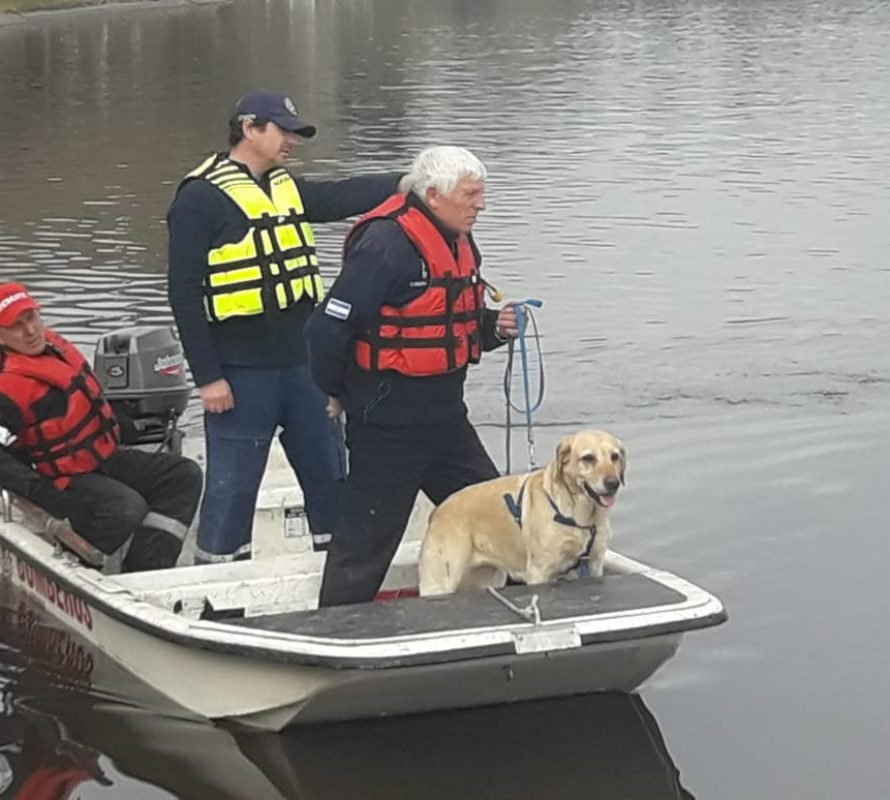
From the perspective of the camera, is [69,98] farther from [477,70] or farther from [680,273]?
[680,273]

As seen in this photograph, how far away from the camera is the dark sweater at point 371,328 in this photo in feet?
19.4

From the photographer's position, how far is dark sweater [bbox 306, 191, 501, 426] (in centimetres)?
593

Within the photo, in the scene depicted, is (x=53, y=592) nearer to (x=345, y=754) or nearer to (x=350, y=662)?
(x=345, y=754)

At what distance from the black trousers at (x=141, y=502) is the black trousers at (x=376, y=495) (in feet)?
2.81

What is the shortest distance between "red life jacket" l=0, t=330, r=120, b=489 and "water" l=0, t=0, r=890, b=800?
30.1 inches

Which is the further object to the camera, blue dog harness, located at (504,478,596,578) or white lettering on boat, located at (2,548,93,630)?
white lettering on boat, located at (2,548,93,630)

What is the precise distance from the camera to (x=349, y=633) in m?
5.78

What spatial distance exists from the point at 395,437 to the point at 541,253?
385 inches

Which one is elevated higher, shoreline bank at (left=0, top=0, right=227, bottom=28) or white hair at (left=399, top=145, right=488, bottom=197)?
white hair at (left=399, top=145, right=488, bottom=197)

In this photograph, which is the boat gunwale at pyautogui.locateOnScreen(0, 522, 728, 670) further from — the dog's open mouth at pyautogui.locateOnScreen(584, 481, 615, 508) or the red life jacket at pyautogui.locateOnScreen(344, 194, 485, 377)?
the red life jacket at pyautogui.locateOnScreen(344, 194, 485, 377)

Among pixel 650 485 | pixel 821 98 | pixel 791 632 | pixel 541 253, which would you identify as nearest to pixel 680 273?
pixel 541 253

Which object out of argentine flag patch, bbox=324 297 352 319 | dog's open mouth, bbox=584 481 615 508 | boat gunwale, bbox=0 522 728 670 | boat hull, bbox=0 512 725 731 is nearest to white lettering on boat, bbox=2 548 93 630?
boat hull, bbox=0 512 725 731

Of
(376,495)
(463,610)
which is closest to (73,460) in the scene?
(376,495)

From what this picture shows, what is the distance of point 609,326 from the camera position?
1290 cm
